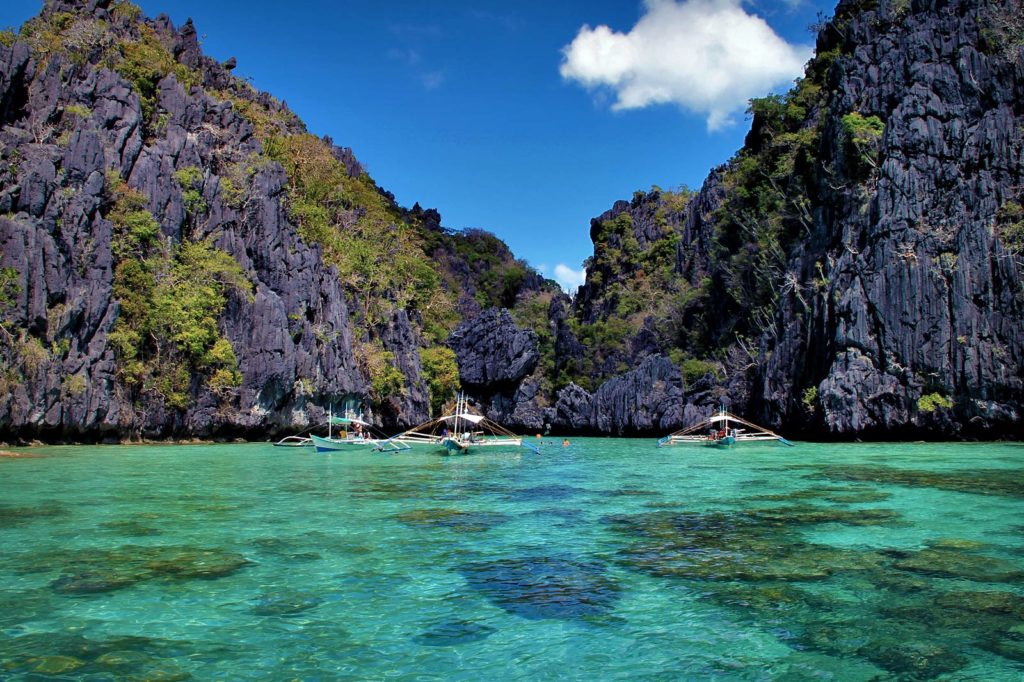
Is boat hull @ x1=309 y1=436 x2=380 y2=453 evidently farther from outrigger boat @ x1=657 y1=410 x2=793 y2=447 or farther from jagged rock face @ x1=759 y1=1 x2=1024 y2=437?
jagged rock face @ x1=759 y1=1 x2=1024 y2=437

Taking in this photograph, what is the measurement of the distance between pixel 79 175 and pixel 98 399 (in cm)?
1087

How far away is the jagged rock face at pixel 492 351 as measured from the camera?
5850 cm

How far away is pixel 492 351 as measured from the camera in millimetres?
58594

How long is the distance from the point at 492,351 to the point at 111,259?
105 ft

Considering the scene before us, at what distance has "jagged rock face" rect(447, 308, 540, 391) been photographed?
58500mm

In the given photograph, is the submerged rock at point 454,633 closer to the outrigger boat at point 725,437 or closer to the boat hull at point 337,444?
the boat hull at point 337,444

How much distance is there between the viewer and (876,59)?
3922 centimetres

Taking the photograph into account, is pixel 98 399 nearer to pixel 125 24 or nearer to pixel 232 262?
pixel 232 262

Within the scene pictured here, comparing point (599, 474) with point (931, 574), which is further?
point (599, 474)

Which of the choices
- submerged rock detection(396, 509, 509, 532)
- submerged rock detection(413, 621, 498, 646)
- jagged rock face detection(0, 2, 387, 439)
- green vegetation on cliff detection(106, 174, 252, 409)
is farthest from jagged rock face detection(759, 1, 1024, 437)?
submerged rock detection(413, 621, 498, 646)

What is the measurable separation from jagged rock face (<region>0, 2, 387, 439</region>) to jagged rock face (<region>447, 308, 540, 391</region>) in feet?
30.0

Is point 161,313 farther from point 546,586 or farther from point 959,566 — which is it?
point 959,566

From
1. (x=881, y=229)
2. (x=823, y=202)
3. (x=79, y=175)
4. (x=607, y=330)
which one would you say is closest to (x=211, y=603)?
(x=79, y=175)

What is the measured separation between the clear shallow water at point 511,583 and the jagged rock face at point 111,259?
51.1 ft
